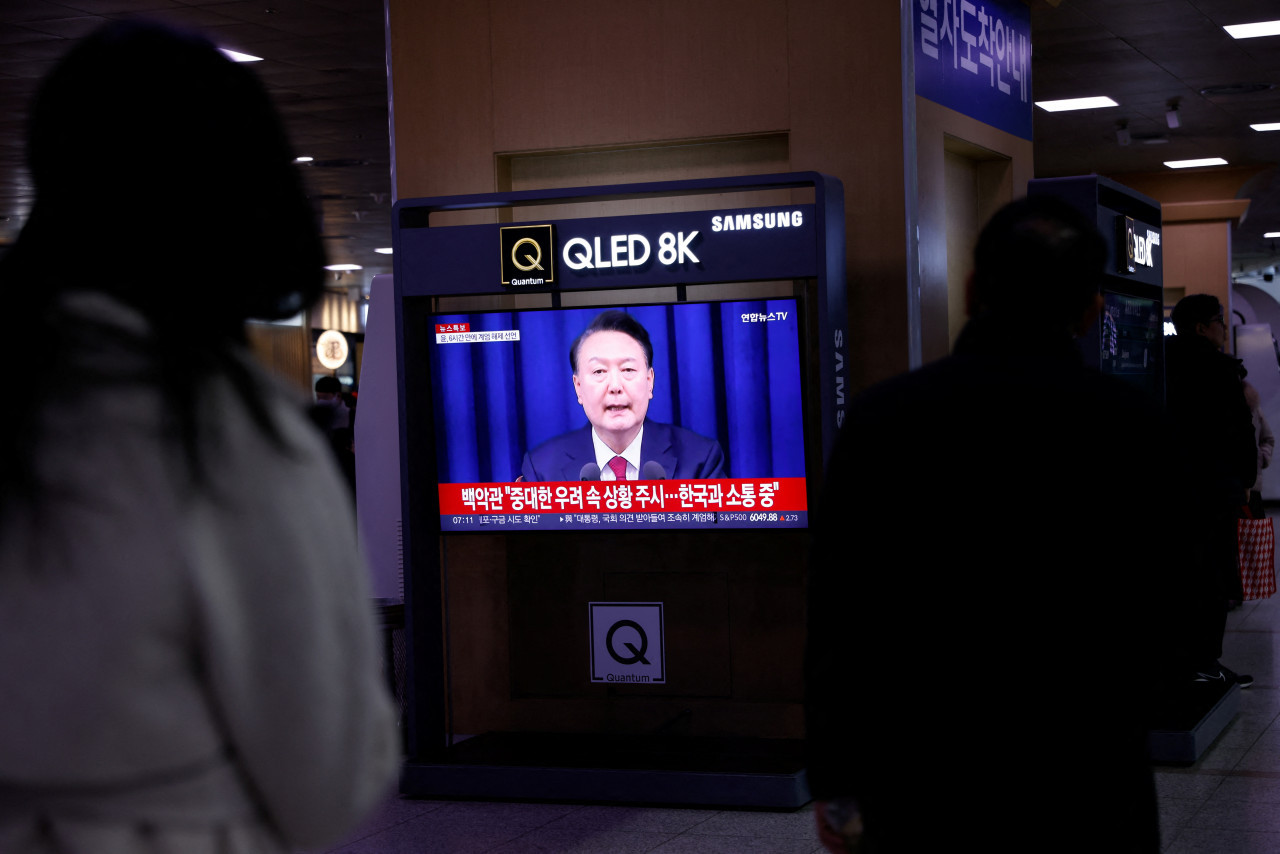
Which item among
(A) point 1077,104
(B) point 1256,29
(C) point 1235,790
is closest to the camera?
(C) point 1235,790

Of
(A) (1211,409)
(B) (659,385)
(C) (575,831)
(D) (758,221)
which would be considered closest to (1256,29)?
(A) (1211,409)

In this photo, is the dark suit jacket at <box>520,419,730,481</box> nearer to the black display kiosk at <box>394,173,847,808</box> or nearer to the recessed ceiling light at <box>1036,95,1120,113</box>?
the black display kiosk at <box>394,173,847,808</box>

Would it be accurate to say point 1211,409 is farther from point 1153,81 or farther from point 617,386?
point 1153,81

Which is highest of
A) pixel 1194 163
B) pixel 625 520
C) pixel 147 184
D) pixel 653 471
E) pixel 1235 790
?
pixel 1194 163

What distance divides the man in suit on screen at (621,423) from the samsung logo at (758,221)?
1.51 ft

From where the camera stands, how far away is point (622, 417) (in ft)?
15.1

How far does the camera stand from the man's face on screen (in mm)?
4590

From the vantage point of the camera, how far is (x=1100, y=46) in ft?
31.1

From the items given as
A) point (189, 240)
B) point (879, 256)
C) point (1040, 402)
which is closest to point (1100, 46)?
point (879, 256)

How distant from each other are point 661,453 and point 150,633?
3.65m

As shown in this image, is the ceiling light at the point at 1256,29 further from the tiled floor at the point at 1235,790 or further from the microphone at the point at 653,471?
the microphone at the point at 653,471

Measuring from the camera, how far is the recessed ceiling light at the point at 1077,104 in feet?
37.5

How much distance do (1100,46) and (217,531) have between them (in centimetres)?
965

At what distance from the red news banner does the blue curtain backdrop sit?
0.06 metres
